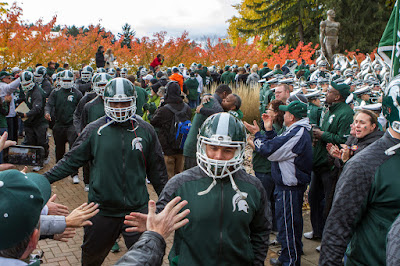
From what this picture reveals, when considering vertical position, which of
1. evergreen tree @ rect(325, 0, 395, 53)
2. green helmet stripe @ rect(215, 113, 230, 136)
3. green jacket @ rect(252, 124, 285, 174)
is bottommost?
green jacket @ rect(252, 124, 285, 174)

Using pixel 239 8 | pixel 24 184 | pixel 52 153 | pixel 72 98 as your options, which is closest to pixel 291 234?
pixel 24 184

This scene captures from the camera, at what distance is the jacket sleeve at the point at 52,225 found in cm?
301

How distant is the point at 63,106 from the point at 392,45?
708 centimetres

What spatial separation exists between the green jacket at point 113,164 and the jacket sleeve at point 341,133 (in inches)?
113

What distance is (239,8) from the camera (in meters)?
44.7

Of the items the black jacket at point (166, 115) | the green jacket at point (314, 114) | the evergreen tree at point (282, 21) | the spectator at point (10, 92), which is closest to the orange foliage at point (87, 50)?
the spectator at point (10, 92)

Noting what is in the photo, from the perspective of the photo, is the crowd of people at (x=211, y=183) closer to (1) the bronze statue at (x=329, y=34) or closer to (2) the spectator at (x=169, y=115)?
(2) the spectator at (x=169, y=115)

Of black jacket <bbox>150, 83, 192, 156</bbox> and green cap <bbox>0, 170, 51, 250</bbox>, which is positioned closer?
green cap <bbox>0, 170, 51, 250</bbox>

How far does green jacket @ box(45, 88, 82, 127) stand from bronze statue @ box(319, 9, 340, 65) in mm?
18868

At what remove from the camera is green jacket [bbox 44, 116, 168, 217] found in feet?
14.3

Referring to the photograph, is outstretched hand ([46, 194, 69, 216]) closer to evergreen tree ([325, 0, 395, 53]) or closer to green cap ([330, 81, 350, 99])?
green cap ([330, 81, 350, 99])

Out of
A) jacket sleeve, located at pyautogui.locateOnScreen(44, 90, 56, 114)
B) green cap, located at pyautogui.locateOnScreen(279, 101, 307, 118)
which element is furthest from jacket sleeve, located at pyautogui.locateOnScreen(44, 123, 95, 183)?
jacket sleeve, located at pyautogui.locateOnScreen(44, 90, 56, 114)

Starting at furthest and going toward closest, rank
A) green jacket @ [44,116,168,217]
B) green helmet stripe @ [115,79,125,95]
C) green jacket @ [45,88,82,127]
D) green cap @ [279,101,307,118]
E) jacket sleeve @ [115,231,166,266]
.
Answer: green jacket @ [45,88,82,127] → green cap @ [279,101,307,118] → green helmet stripe @ [115,79,125,95] → green jacket @ [44,116,168,217] → jacket sleeve @ [115,231,166,266]

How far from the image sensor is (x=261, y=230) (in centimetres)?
308
